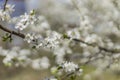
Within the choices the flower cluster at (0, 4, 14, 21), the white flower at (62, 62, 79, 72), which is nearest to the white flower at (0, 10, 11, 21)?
the flower cluster at (0, 4, 14, 21)

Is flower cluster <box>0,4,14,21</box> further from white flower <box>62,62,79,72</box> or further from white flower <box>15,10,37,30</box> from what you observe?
white flower <box>62,62,79,72</box>

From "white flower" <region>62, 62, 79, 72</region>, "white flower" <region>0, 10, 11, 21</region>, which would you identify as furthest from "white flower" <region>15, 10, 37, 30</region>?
"white flower" <region>62, 62, 79, 72</region>

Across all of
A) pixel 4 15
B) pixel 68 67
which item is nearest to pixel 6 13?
pixel 4 15

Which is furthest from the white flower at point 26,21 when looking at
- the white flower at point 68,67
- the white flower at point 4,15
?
the white flower at point 68,67

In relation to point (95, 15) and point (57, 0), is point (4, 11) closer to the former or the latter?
point (95, 15)

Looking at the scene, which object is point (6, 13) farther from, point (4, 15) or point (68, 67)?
point (68, 67)

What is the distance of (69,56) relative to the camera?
10.6 feet

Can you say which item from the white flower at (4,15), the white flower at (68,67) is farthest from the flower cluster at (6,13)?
the white flower at (68,67)

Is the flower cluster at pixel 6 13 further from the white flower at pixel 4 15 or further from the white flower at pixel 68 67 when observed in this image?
the white flower at pixel 68 67

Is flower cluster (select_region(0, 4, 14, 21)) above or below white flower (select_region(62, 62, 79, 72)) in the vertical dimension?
above

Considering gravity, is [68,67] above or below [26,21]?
below

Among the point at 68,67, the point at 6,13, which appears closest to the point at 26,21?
the point at 6,13

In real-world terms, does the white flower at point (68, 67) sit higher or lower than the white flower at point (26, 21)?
lower

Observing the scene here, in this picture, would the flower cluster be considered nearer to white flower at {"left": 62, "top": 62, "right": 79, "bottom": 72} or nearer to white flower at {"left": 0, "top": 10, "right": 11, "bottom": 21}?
white flower at {"left": 0, "top": 10, "right": 11, "bottom": 21}
